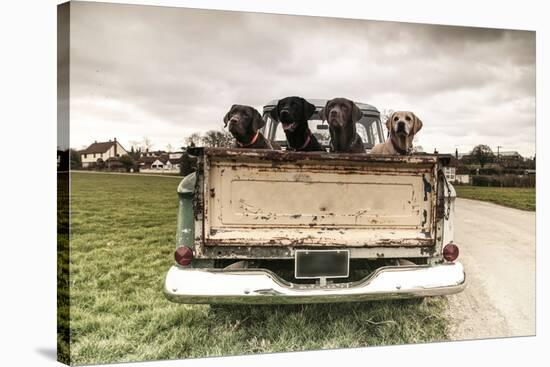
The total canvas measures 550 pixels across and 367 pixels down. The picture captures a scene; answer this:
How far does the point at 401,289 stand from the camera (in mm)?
3881

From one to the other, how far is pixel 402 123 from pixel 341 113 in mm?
511

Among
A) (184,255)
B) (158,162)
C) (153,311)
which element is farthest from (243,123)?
(153,311)

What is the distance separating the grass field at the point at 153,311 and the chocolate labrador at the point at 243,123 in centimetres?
62

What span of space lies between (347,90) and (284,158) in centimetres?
124

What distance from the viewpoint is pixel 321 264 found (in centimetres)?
387

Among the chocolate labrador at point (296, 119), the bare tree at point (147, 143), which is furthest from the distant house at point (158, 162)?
the chocolate labrador at point (296, 119)

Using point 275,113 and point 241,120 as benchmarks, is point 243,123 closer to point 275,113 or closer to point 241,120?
point 241,120

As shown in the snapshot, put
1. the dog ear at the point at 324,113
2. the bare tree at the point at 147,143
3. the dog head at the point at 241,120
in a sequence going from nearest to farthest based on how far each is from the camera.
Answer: the bare tree at the point at 147,143 → the dog head at the point at 241,120 → the dog ear at the point at 324,113

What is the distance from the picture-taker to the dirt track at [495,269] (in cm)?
500

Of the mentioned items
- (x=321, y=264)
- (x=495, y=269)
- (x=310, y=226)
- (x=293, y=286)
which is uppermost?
(x=310, y=226)

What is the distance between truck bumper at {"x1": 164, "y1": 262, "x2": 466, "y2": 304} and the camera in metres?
3.60

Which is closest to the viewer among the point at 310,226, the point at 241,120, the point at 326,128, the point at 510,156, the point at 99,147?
the point at 310,226

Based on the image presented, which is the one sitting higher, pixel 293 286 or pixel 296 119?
pixel 296 119

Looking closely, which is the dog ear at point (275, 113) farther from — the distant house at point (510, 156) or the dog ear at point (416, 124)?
the distant house at point (510, 156)
